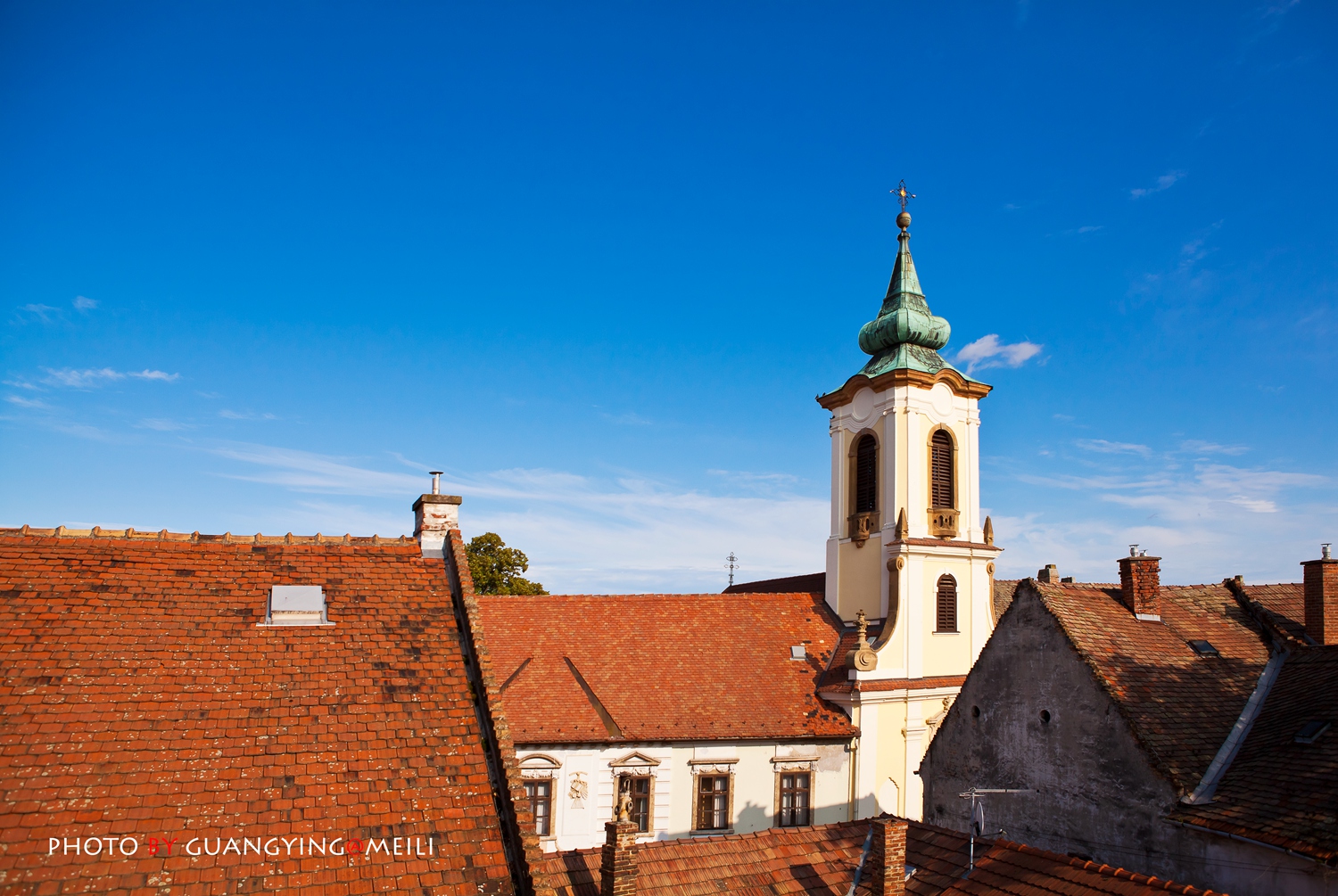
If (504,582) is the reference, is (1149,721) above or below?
below

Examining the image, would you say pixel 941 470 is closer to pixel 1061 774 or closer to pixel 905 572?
pixel 905 572

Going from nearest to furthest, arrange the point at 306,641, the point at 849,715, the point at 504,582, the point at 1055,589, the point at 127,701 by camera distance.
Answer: the point at 127,701
the point at 306,641
the point at 1055,589
the point at 849,715
the point at 504,582

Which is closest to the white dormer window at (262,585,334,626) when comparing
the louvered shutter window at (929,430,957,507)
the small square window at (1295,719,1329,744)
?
the small square window at (1295,719,1329,744)

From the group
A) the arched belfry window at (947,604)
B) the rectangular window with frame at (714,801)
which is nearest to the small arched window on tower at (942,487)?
the arched belfry window at (947,604)

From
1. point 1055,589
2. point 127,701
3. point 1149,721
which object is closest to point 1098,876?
point 1149,721

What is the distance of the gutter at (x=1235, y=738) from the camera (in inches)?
561

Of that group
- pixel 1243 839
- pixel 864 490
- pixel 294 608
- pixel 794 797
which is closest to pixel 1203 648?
pixel 1243 839

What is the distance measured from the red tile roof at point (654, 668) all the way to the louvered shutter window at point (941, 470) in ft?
22.4

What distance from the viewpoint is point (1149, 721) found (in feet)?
50.2

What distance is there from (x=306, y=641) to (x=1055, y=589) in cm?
1439

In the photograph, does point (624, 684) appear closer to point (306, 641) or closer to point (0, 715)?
point (306, 641)

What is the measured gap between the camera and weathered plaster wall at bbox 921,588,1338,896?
13.5 metres

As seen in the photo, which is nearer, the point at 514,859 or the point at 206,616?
the point at 514,859

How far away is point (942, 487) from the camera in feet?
110
